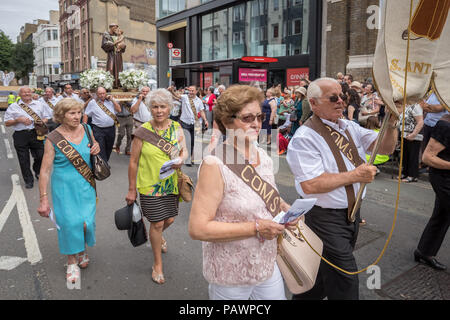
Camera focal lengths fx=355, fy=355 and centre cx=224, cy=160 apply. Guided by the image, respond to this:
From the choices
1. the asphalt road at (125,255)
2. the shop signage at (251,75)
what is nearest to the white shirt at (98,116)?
the asphalt road at (125,255)

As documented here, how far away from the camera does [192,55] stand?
93.0 ft

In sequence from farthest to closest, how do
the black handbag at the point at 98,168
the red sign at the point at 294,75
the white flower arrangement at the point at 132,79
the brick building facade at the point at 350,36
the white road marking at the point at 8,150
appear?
the red sign at the point at 294,75, the brick building facade at the point at 350,36, the white road marking at the point at 8,150, the white flower arrangement at the point at 132,79, the black handbag at the point at 98,168

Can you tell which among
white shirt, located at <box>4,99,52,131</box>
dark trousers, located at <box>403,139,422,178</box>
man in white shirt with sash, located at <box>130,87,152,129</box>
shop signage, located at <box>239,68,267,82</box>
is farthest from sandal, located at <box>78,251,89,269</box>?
shop signage, located at <box>239,68,267,82</box>

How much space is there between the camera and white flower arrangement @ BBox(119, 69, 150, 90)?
30.9ft

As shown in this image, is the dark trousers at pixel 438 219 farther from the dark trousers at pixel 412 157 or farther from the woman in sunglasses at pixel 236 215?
the dark trousers at pixel 412 157

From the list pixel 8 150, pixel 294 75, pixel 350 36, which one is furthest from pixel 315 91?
pixel 294 75

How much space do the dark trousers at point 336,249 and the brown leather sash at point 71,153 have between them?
241cm

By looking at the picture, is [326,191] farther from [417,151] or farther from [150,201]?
[417,151]

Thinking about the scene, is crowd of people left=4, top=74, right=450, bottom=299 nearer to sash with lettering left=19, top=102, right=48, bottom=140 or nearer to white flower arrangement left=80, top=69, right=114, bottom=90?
sash with lettering left=19, top=102, right=48, bottom=140

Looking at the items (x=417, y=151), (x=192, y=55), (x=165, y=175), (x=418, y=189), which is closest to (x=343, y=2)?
(x=417, y=151)

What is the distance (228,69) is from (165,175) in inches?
610

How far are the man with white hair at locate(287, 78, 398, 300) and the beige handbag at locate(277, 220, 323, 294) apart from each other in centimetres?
26

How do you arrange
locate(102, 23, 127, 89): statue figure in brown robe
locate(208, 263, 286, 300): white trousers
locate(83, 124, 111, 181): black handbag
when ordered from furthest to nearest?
1. locate(102, 23, 127, 89): statue figure in brown robe
2. locate(83, 124, 111, 181): black handbag
3. locate(208, 263, 286, 300): white trousers

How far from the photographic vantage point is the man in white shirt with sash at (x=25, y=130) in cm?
739
